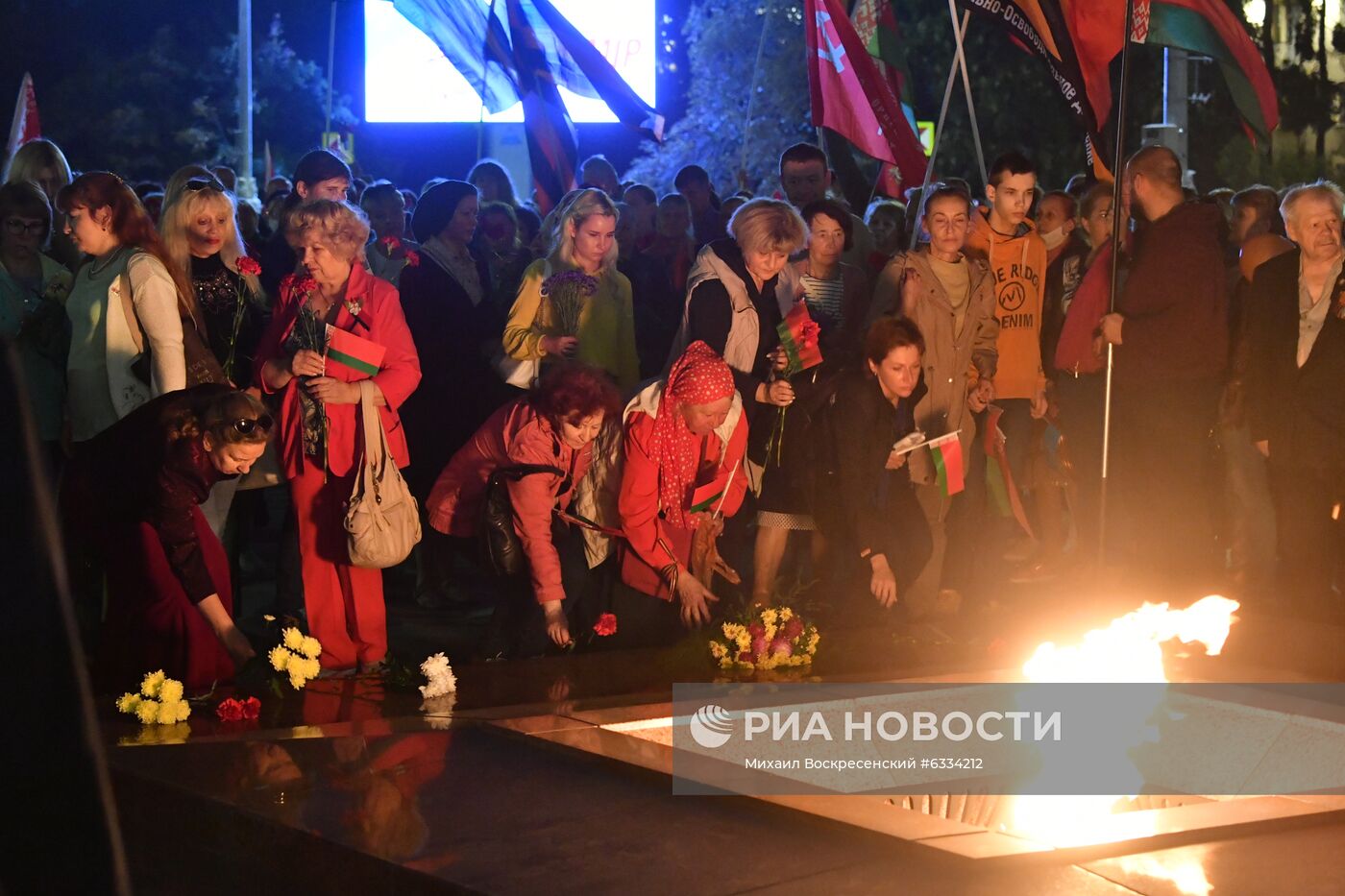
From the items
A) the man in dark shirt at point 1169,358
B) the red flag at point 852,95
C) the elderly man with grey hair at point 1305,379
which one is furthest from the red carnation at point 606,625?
the red flag at point 852,95

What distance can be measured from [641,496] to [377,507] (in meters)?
1.12

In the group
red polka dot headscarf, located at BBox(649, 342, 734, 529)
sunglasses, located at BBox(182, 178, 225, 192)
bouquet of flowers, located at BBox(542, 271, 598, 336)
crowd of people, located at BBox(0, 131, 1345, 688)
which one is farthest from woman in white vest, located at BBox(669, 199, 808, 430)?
sunglasses, located at BBox(182, 178, 225, 192)

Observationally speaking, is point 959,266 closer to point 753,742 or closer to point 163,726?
point 753,742

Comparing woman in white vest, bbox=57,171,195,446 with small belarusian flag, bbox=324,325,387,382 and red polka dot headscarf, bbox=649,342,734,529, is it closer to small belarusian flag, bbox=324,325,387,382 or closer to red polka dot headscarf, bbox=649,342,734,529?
small belarusian flag, bbox=324,325,387,382

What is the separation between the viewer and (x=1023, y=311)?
871 centimetres

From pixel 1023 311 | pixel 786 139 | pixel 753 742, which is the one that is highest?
pixel 786 139

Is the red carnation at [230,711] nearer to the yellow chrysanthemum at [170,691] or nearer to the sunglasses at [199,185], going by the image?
the yellow chrysanthemum at [170,691]

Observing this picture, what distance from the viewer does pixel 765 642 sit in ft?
21.9

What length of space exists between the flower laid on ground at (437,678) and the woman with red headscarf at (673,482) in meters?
1.06

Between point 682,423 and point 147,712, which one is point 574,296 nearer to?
point 682,423

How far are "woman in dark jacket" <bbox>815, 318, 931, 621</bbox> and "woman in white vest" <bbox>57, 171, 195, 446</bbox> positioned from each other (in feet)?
9.02

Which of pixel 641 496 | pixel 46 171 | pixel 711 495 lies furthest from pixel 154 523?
pixel 46 171

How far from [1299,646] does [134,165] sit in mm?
29246

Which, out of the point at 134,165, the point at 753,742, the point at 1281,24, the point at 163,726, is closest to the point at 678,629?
the point at 753,742
